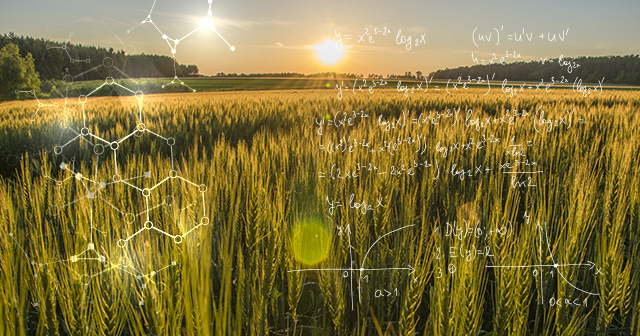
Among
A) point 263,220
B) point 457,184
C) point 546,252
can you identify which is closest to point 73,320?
point 263,220

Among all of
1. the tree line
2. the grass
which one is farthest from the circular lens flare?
the tree line

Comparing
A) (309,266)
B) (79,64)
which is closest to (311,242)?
(309,266)

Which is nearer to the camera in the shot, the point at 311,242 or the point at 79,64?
the point at 311,242

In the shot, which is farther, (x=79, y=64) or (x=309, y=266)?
(x=79, y=64)

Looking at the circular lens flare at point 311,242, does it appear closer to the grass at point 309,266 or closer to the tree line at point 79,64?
the grass at point 309,266

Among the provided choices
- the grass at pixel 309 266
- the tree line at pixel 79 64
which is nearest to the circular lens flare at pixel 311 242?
the grass at pixel 309 266

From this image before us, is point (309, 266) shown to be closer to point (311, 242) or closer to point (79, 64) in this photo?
point (311, 242)

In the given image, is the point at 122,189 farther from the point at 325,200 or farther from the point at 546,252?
the point at 546,252

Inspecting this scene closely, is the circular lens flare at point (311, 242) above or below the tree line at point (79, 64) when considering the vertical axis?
below

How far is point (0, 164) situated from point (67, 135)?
2.99 feet

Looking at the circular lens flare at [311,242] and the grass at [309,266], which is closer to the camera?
the grass at [309,266]

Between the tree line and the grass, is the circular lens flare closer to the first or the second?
the grass

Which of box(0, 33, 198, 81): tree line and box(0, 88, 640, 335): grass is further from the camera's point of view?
box(0, 33, 198, 81): tree line

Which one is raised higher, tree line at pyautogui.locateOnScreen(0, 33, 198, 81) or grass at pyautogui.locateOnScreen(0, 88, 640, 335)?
tree line at pyautogui.locateOnScreen(0, 33, 198, 81)
